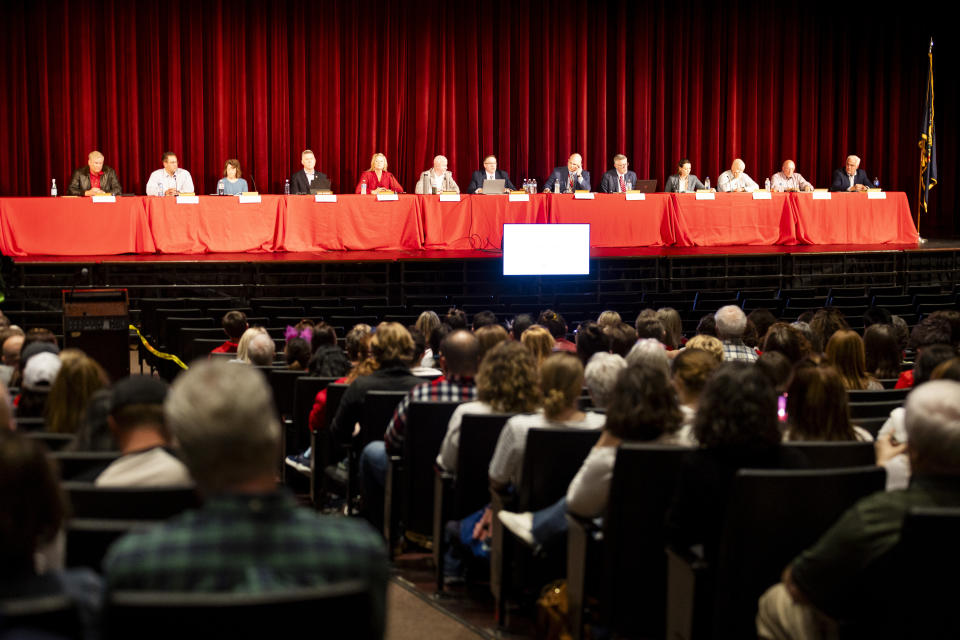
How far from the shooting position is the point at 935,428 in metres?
2.18

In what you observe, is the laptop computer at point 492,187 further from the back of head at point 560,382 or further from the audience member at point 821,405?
the audience member at point 821,405

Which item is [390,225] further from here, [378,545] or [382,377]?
[378,545]

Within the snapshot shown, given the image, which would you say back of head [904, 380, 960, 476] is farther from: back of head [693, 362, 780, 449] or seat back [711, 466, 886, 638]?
back of head [693, 362, 780, 449]

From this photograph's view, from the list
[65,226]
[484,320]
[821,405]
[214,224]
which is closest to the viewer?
[821,405]

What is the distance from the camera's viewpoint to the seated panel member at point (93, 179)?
11133 mm

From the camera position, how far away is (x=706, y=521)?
2.57 m

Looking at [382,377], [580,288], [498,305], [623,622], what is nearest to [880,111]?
[580,288]

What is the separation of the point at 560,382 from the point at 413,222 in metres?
7.89

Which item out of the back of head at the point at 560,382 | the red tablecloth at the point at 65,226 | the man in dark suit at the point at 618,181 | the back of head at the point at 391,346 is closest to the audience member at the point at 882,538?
the back of head at the point at 560,382

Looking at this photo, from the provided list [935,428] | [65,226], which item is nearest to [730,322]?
[935,428]

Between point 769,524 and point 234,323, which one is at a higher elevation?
point 234,323

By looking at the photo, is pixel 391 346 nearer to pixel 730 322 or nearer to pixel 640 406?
pixel 640 406

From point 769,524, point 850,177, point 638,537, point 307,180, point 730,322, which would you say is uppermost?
point 850,177

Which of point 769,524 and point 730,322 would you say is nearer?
point 769,524
